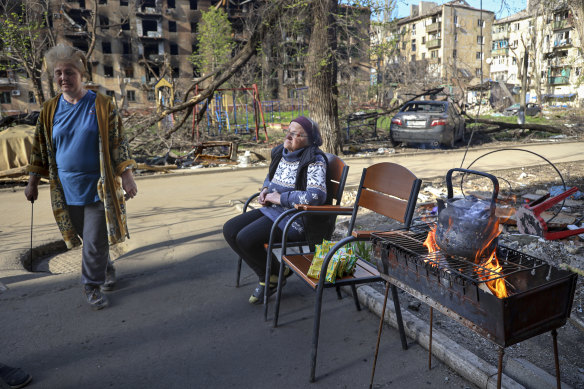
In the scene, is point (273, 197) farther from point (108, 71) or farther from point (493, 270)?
point (108, 71)

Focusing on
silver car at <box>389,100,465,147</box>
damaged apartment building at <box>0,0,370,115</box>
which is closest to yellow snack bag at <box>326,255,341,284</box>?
silver car at <box>389,100,465,147</box>

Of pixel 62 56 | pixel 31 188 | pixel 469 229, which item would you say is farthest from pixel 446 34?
pixel 469 229

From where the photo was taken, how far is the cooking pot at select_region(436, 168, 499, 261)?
1.96 m

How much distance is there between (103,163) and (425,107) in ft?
38.9

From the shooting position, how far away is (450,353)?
2545 millimetres

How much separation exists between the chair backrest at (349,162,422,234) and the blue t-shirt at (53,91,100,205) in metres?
1.98

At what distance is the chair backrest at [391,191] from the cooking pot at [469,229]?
625 mm

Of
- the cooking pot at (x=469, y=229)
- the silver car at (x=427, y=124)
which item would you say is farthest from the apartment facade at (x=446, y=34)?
the cooking pot at (x=469, y=229)

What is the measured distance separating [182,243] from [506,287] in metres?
3.84

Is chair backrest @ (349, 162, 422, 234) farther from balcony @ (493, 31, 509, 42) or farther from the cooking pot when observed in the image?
balcony @ (493, 31, 509, 42)

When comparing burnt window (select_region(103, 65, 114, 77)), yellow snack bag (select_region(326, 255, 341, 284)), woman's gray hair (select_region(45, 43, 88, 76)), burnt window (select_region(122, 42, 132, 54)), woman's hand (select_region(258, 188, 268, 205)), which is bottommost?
yellow snack bag (select_region(326, 255, 341, 284))

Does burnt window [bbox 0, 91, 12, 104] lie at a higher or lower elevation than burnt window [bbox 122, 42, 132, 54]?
lower

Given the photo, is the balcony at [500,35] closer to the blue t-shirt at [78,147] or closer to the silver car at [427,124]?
the silver car at [427,124]

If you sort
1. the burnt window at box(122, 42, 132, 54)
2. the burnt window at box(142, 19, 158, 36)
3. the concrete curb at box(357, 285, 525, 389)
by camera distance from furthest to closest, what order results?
1. the burnt window at box(142, 19, 158, 36)
2. the burnt window at box(122, 42, 132, 54)
3. the concrete curb at box(357, 285, 525, 389)
